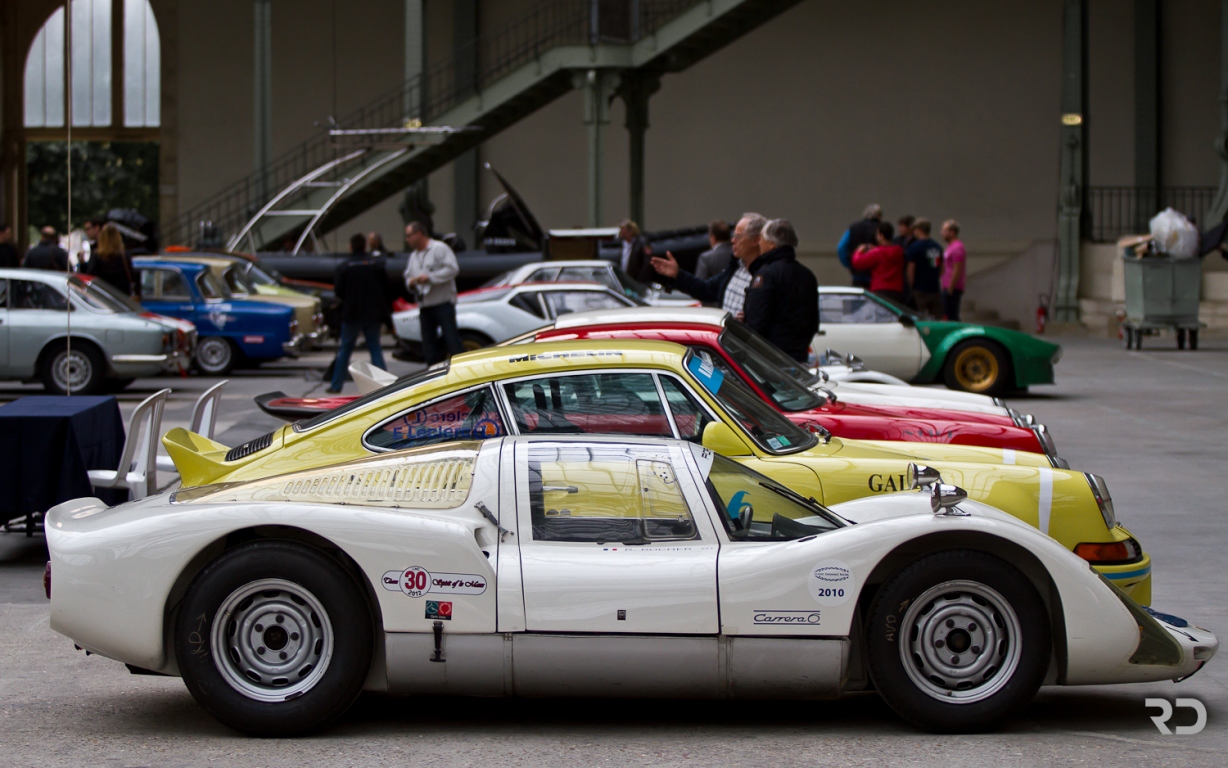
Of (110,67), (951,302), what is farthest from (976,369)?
(110,67)

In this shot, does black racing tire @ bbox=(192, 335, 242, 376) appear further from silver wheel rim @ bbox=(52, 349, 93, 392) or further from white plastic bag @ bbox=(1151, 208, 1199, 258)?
white plastic bag @ bbox=(1151, 208, 1199, 258)

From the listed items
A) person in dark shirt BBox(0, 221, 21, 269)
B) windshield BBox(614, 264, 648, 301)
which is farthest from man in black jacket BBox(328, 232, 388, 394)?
person in dark shirt BBox(0, 221, 21, 269)

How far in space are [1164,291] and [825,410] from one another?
14042 millimetres

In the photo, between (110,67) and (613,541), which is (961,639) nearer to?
(613,541)

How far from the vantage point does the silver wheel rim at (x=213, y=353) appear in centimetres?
1822

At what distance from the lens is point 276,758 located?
4.31 metres

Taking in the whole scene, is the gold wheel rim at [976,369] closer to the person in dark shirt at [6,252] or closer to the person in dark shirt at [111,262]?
the person in dark shirt at [111,262]

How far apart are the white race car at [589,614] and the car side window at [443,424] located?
131 cm

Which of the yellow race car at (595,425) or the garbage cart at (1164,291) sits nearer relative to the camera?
the yellow race car at (595,425)

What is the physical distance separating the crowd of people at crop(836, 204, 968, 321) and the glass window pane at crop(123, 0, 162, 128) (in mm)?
23796

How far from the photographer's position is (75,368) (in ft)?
49.2

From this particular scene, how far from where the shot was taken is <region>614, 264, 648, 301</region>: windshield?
60.3ft

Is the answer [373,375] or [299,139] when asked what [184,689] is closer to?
[373,375]

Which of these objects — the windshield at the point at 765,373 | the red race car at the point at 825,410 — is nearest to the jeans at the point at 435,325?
the red race car at the point at 825,410
